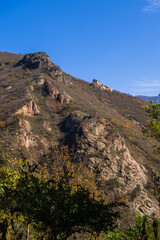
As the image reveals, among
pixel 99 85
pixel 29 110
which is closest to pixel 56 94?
pixel 29 110

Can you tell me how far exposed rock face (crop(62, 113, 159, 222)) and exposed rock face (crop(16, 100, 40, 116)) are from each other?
969 centimetres

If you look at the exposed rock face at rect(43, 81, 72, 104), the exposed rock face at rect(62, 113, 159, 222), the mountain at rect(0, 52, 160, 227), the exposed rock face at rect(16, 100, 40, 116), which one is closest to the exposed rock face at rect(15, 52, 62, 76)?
the mountain at rect(0, 52, 160, 227)

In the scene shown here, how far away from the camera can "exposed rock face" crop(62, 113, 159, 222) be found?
3048cm

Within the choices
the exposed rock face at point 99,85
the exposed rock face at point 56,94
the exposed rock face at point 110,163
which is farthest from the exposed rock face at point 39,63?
the exposed rock face at point 110,163

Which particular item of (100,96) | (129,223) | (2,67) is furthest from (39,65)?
(129,223)

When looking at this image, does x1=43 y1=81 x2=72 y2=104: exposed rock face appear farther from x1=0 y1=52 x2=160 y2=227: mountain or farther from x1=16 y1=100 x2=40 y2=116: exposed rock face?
x1=16 y1=100 x2=40 y2=116: exposed rock face

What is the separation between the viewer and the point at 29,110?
4562 centimetres

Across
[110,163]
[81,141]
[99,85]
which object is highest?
[99,85]

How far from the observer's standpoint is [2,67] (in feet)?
309

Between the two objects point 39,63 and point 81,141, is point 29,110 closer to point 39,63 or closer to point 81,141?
point 81,141

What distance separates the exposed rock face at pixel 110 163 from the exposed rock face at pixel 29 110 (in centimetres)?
969

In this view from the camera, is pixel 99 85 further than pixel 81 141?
Yes

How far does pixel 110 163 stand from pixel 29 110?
1017 inches

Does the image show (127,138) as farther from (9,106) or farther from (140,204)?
(9,106)
